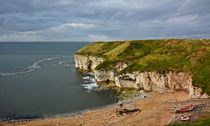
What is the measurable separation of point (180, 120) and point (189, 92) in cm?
2549

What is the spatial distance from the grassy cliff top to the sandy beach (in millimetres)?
10794

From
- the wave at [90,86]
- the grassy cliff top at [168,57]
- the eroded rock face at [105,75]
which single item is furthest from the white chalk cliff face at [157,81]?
the wave at [90,86]

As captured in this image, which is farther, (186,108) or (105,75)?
(105,75)

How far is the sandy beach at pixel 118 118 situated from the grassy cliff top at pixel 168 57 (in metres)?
10.8

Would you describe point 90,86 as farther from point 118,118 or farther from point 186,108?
point 186,108

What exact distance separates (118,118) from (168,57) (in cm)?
4047

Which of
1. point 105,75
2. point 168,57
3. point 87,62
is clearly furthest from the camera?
point 87,62

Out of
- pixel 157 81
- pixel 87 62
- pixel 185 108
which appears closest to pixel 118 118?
pixel 185 108

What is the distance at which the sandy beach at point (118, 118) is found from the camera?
67.8 m

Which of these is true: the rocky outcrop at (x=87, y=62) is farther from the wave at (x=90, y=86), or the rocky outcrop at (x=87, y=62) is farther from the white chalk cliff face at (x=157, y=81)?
the white chalk cliff face at (x=157, y=81)

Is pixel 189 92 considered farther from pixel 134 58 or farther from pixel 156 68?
pixel 134 58

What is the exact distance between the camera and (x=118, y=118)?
71625 millimetres

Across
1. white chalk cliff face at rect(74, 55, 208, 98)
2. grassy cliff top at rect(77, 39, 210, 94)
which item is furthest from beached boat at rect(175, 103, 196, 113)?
white chalk cliff face at rect(74, 55, 208, 98)

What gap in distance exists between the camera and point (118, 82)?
340ft
